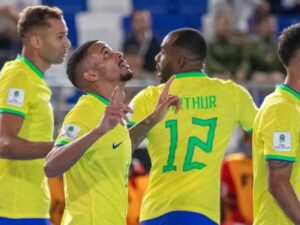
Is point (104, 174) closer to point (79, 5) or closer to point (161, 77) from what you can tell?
point (161, 77)

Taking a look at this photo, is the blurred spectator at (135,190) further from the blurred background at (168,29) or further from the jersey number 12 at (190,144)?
the jersey number 12 at (190,144)

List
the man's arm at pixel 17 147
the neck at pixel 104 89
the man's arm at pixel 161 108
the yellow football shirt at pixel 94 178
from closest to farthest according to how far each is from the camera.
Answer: the yellow football shirt at pixel 94 178 < the neck at pixel 104 89 < the man's arm at pixel 161 108 < the man's arm at pixel 17 147

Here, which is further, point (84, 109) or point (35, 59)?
point (35, 59)

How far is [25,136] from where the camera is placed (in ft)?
22.6

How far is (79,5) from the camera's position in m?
14.2

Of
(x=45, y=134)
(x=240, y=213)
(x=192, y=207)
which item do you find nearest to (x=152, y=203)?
(x=192, y=207)

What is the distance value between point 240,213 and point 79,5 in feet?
16.5

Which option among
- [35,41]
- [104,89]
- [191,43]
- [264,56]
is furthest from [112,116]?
[264,56]

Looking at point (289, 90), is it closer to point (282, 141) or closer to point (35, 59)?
point (282, 141)

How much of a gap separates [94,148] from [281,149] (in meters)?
0.96

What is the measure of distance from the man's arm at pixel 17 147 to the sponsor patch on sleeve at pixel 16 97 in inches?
6.3

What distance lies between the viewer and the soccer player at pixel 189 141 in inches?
269

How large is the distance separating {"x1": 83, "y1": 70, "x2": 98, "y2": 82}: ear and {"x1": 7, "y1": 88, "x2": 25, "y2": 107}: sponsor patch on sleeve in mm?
774

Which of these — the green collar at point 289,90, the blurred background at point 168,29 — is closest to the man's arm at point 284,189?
the green collar at point 289,90
